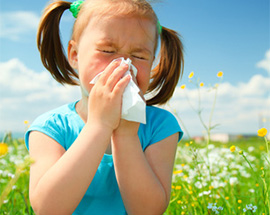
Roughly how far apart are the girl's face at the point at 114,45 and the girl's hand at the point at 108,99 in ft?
0.49

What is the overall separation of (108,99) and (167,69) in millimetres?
1033

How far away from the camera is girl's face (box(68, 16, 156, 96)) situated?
5.71ft

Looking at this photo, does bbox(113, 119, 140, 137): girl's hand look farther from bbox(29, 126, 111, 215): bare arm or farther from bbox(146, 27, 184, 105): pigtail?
bbox(146, 27, 184, 105): pigtail

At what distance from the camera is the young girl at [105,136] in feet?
4.95

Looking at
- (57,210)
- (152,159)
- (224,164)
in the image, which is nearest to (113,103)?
(152,159)

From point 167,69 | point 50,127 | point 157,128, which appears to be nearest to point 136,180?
point 157,128

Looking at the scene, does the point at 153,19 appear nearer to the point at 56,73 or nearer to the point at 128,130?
the point at 128,130

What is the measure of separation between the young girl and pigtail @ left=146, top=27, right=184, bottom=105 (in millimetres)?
357

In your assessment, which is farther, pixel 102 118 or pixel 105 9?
pixel 105 9

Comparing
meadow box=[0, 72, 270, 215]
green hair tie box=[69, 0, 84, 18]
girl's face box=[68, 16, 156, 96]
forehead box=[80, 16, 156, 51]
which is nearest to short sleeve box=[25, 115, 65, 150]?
meadow box=[0, 72, 270, 215]

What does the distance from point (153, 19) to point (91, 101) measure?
2.42 feet

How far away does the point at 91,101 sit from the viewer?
5.27 feet

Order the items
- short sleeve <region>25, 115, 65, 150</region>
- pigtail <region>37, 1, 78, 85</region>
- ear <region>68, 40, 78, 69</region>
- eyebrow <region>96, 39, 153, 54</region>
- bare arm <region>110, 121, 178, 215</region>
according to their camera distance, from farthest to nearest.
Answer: pigtail <region>37, 1, 78, 85</region>, ear <region>68, 40, 78, 69</region>, short sleeve <region>25, 115, 65, 150</region>, eyebrow <region>96, 39, 153, 54</region>, bare arm <region>110, 121, 178, 215</region>

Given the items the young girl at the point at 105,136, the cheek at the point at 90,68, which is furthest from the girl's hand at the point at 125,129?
the cheek at the point at 90,68
